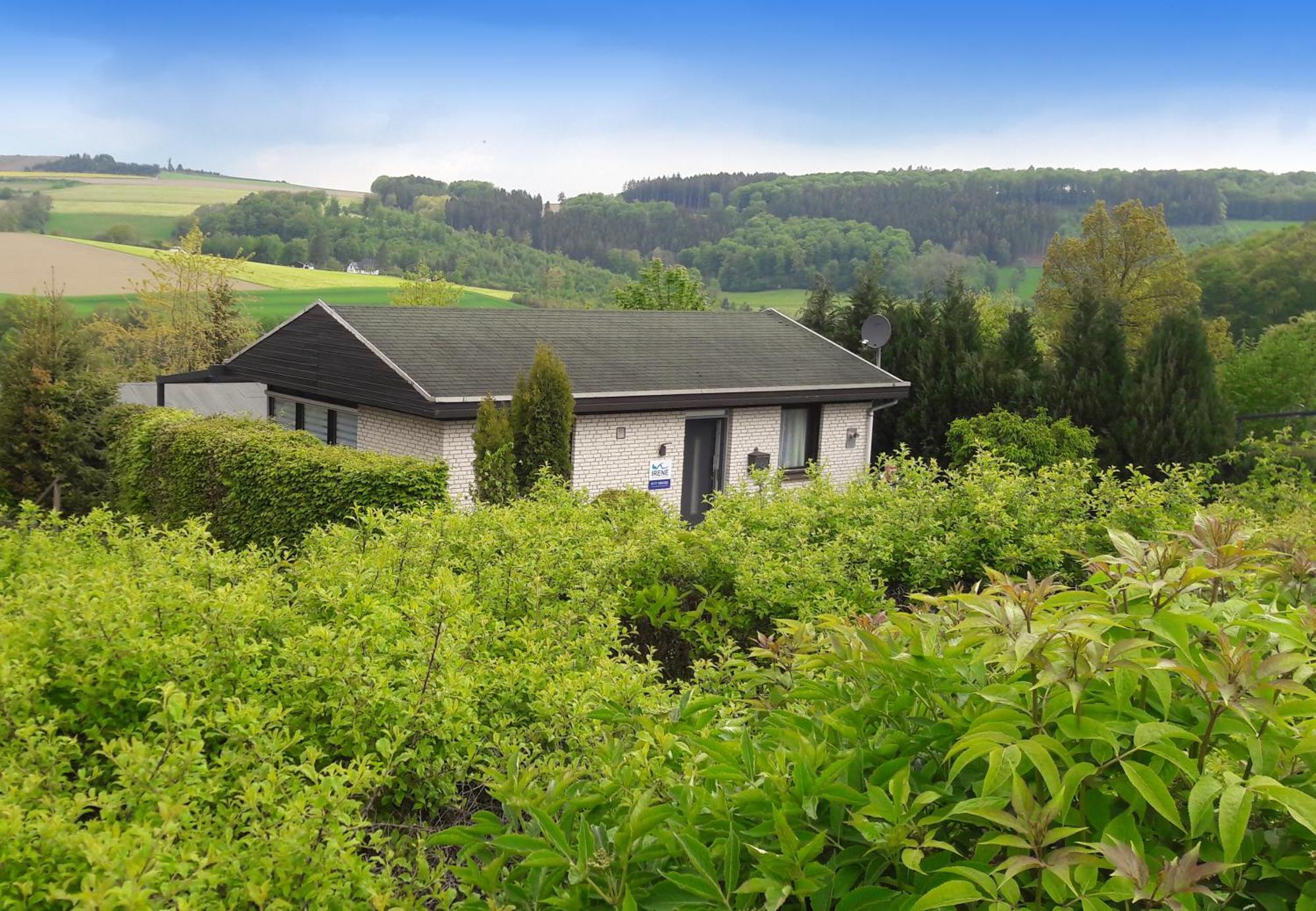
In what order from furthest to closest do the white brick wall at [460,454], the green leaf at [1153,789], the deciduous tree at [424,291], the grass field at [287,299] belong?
1. the grass field at [287,299]
2. the deciduous tree at [424,291]
3. the white brick wall at [460,454]
4. the green leaf at [1153,789]

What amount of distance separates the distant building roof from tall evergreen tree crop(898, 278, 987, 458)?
54.7 inches

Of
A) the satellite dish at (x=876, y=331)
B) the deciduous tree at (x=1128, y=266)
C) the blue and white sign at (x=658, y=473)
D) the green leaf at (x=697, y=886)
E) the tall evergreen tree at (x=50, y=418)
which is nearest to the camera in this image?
the green leaf at (x=697, y=886)

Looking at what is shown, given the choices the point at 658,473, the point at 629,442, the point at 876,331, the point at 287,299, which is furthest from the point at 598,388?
the point at 287,299

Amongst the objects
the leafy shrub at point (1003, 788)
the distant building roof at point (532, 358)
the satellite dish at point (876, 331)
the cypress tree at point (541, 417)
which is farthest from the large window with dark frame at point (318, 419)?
the leafy shrub at point (1003, 788)

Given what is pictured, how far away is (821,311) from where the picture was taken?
2852 cm

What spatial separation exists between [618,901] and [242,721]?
56.0 inches

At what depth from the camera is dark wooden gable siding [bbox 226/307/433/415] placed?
17172 mm

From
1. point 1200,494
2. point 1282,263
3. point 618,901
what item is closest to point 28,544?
point 618,901

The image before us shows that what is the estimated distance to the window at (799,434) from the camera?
21719mm

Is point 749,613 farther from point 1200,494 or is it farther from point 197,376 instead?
point 197,376

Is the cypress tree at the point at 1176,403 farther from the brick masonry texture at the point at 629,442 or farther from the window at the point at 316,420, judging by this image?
the window at the point at 316,420

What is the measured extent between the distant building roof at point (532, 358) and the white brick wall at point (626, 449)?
1.24ft

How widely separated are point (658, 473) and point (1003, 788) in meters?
17.3

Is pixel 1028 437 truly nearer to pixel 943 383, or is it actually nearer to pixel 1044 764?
pixel 943 383
